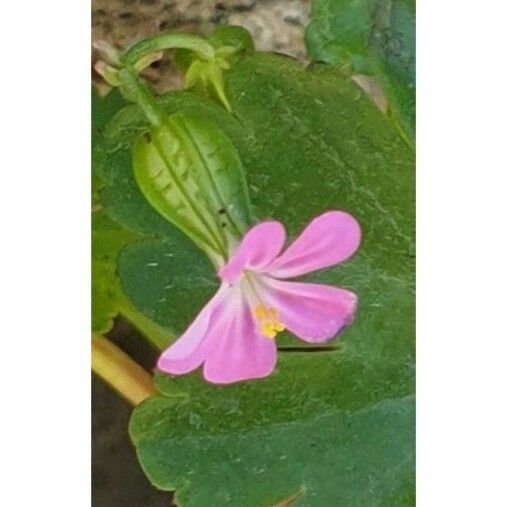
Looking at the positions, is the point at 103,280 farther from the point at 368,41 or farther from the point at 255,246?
the point at 368,41

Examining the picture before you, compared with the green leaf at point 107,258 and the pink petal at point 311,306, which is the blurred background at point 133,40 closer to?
the green leaf at point 107,258

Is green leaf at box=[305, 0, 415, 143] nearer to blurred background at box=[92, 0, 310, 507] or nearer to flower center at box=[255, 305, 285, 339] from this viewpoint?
blurred background at box=[92, 0, 310, 507]
